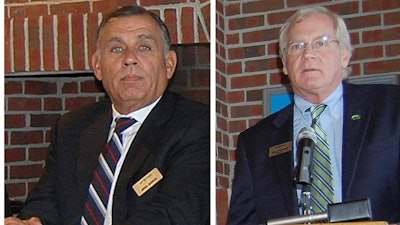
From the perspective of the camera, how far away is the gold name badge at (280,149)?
2270 mm

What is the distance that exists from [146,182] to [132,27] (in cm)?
47

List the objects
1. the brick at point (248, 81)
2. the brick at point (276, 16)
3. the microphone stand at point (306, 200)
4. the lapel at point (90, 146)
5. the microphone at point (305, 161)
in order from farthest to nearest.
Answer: the brick at point (276, 16), the brick at point (248, 81), the lapel at point (90, 146), the microphone stand at point (306, 200), the microphone at point (305, 161)

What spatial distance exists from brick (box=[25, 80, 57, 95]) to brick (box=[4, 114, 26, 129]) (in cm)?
9

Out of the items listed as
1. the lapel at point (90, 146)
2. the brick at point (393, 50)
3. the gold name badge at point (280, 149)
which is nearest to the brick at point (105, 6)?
the lapel at point (90, 146)

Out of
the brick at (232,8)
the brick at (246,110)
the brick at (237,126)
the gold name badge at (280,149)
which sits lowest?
the gold name badge at (280,149)

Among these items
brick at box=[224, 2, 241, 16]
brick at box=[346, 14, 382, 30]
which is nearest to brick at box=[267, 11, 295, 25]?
brick at box=[224, 2, 241, 16]

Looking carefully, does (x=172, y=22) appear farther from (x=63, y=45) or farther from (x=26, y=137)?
(x=26, y=137)

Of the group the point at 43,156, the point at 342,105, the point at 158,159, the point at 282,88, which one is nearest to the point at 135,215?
the point at 158,159

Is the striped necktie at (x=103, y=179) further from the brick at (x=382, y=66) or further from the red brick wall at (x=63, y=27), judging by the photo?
the brick at (x=382, y=66)

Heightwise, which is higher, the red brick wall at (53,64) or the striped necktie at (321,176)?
the red brick wall at (53,64)

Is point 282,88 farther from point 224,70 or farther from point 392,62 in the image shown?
point 392,62

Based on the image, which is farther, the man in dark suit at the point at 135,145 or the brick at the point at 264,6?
the brick at the point at 264,6

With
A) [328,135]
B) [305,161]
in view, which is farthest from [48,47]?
[305,161]

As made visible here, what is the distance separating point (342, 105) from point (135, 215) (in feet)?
2.21
